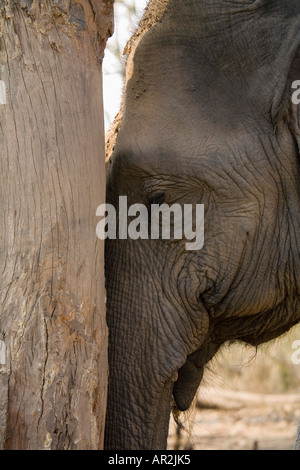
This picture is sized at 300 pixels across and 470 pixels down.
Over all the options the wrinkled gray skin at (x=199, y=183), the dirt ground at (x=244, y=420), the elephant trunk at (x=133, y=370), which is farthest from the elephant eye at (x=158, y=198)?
the dirt ground at (x=244, y=420)

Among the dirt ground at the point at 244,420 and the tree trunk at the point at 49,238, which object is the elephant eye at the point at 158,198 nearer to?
the tree trunk at the point at 49,238

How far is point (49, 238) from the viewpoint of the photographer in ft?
7.30

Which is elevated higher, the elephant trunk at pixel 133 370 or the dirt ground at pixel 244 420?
the elephant trunk at pixel 133 370

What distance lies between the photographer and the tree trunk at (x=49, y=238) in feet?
7.12

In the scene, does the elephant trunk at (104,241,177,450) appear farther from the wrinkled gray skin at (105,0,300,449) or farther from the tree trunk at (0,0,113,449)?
the tree trunk at (0,0,113,449)

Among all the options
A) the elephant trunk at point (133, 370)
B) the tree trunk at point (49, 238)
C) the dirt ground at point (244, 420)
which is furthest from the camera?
the dirt ground at point (244, 420)

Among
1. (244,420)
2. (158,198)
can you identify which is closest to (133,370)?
(158,198)

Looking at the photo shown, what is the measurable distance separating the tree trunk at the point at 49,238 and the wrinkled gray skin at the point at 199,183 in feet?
0.77

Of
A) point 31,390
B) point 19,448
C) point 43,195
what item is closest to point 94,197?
point 43,195

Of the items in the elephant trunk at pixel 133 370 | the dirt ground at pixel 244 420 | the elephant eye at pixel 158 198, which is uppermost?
the elephant eye at pixel 158 198

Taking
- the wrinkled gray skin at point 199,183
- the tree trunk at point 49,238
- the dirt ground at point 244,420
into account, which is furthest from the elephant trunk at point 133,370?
the dirt ground at point 244,420

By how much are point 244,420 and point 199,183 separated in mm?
5108

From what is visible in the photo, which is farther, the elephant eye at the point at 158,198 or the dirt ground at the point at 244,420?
the dirt ground at the point at 244,420

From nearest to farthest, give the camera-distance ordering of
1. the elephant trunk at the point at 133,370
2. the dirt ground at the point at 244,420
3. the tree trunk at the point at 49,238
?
1. the tree trunk at the point at 49,238
2. the elephant trunk at the point at 133,370
3. the dirt ground at the point at 244,420
